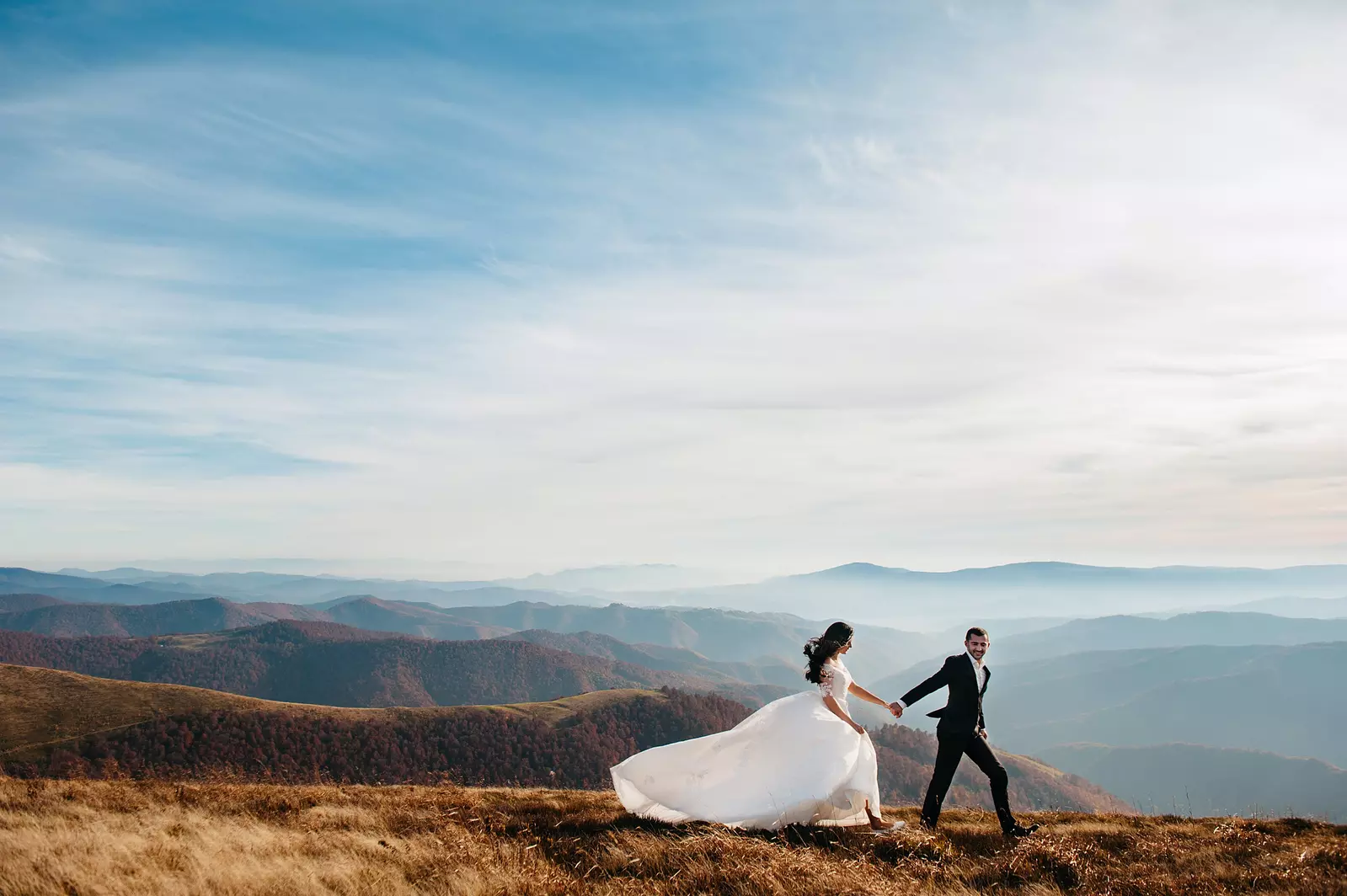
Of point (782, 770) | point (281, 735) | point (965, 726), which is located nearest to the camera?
point (782, 770)

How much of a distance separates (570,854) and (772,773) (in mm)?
3331

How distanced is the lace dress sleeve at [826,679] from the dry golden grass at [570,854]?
6.74 ft

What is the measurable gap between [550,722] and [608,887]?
534 ft

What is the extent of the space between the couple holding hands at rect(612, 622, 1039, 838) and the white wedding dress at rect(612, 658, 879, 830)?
0.05ft

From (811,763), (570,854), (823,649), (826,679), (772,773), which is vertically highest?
(823,649)

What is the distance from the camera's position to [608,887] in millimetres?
7832

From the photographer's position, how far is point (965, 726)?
37.4ft

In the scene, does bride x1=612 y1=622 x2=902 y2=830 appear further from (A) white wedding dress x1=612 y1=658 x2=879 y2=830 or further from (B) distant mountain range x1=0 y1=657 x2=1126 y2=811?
(B) distant mountain range x1=0 y1=657 x2=1126 y2=811

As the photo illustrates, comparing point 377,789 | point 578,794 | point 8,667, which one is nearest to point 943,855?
point 578,794

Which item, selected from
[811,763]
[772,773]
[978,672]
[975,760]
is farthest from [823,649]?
[975,760]

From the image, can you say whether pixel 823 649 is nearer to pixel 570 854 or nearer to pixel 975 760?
pixel 975 760

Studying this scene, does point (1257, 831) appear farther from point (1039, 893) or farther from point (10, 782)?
point (10, 782)

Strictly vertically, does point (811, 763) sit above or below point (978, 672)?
below

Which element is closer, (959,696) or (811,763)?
(811,763)
